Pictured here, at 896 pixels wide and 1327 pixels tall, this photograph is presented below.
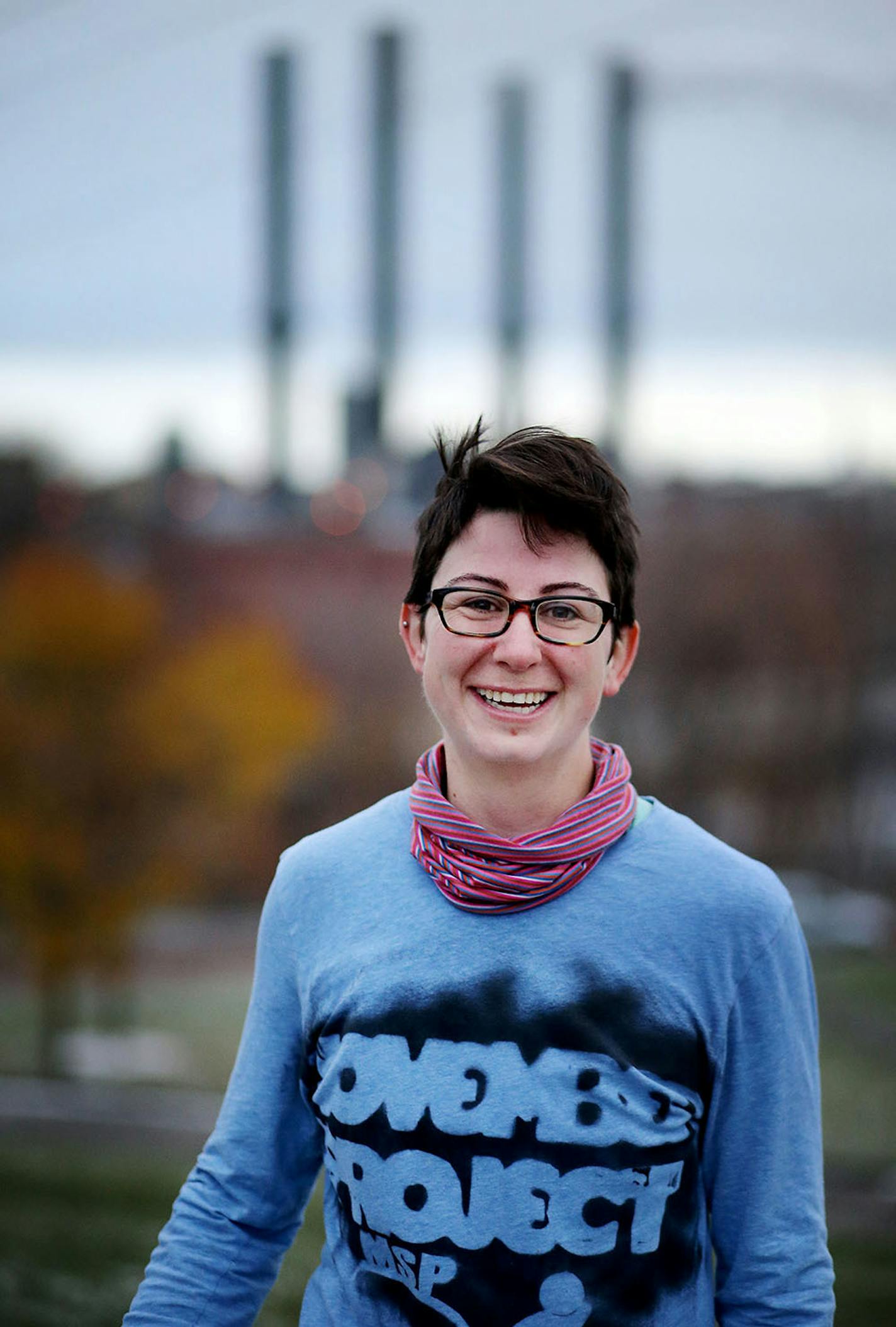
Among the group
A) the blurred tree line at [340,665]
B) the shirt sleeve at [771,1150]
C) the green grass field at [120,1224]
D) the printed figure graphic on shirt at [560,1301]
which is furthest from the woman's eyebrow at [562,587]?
the blurred tree line at [340,665]

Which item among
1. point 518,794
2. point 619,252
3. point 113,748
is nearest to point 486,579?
point 518,794

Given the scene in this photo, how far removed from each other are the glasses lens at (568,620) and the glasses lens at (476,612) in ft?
0.14

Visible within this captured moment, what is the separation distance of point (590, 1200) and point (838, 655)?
3268 centimetres

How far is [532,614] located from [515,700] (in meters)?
0.10

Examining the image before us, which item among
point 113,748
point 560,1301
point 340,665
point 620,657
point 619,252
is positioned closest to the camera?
point 560,1301

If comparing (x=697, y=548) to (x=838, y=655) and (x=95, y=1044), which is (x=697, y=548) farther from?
(x=95, y=1044)

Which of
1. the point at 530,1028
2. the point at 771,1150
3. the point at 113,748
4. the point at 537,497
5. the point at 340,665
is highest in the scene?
the point at 537,497

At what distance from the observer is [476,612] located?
1.49 m

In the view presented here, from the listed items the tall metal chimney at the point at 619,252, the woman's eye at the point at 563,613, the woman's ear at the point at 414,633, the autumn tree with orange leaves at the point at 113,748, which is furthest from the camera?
the tall metal chimney at the point at 619,252

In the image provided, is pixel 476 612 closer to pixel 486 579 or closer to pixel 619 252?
pixel 486 579

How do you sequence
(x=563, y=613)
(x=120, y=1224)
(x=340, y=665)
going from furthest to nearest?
(x=340, y=665)
(x=120, y=1224)
(x=563, y=613)

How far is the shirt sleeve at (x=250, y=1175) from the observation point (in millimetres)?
1523

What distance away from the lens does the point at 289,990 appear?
5.11 ft

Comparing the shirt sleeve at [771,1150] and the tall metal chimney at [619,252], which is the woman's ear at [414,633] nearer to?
the shirt sleeve at [771,1150]
